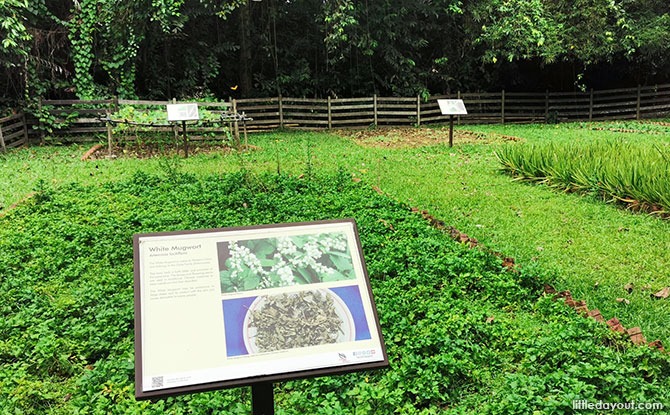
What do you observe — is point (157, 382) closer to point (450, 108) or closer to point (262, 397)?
point (262, 397)

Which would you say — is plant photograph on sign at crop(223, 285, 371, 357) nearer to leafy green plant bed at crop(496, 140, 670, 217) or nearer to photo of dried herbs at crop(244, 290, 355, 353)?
photo of dried herbs at crop(244, 290, 355, 353)

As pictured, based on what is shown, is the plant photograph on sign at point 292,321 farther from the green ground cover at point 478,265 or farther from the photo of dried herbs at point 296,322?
the green ground cover at point 478,265

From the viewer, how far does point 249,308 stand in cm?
246

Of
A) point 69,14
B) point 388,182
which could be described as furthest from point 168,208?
point 69,14

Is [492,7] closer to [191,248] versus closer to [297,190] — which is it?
[297,190]

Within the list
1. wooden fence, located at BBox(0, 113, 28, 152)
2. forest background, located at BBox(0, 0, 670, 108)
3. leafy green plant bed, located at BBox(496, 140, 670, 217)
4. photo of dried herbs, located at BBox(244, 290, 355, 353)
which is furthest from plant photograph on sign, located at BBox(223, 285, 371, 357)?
forest background, located at BBox(0, 0, 670, 108)

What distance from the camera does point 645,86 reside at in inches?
911

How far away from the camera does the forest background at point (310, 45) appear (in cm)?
1580

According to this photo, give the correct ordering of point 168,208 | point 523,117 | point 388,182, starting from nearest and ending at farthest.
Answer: point 168,208
point 388,182
point 523,117

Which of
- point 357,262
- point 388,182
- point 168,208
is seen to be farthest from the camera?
point 388,182

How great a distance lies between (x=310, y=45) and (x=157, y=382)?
19332 mm

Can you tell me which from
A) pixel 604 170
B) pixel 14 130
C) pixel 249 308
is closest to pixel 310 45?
pixel 14 130

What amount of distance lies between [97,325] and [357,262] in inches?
99.1

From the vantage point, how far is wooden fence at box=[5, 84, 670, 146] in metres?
15.6
